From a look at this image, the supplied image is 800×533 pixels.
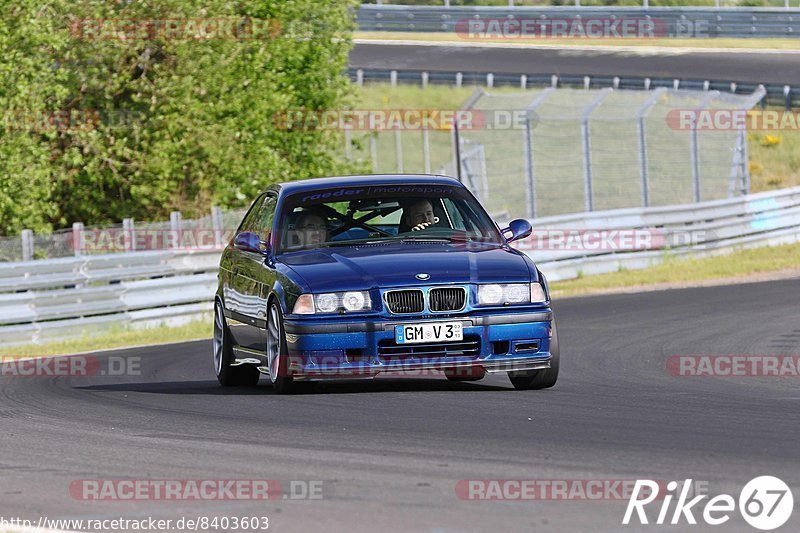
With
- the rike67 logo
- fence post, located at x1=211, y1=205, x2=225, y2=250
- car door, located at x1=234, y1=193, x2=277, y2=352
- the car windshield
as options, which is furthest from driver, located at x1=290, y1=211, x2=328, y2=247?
fence post, located at x1=211, y1=205, x2=225, y2=250

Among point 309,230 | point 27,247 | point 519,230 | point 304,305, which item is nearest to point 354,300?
point 304,305

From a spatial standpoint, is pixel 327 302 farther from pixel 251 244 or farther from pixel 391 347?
pixel 251 244

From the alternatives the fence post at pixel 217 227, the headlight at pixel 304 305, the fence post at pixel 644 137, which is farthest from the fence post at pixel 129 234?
the headlight at pixel 304 305

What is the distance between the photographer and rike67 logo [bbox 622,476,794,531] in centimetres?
598

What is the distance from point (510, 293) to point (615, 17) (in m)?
44.3

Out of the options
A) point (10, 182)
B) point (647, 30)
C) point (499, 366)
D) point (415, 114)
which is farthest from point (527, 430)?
point (647, 30)

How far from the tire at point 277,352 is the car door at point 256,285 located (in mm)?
162

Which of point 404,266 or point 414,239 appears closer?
point 404,266

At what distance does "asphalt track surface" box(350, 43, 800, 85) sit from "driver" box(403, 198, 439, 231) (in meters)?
33.9

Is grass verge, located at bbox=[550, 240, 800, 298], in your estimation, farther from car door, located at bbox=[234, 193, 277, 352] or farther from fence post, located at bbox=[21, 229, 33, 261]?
car door, located at bbox=[234, 193, 277, 352]

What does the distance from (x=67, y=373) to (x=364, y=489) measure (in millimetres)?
8140

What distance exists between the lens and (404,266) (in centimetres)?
1030

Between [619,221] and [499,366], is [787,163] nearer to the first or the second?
[619,221]

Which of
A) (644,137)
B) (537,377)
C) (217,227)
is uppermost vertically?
(537,377)
